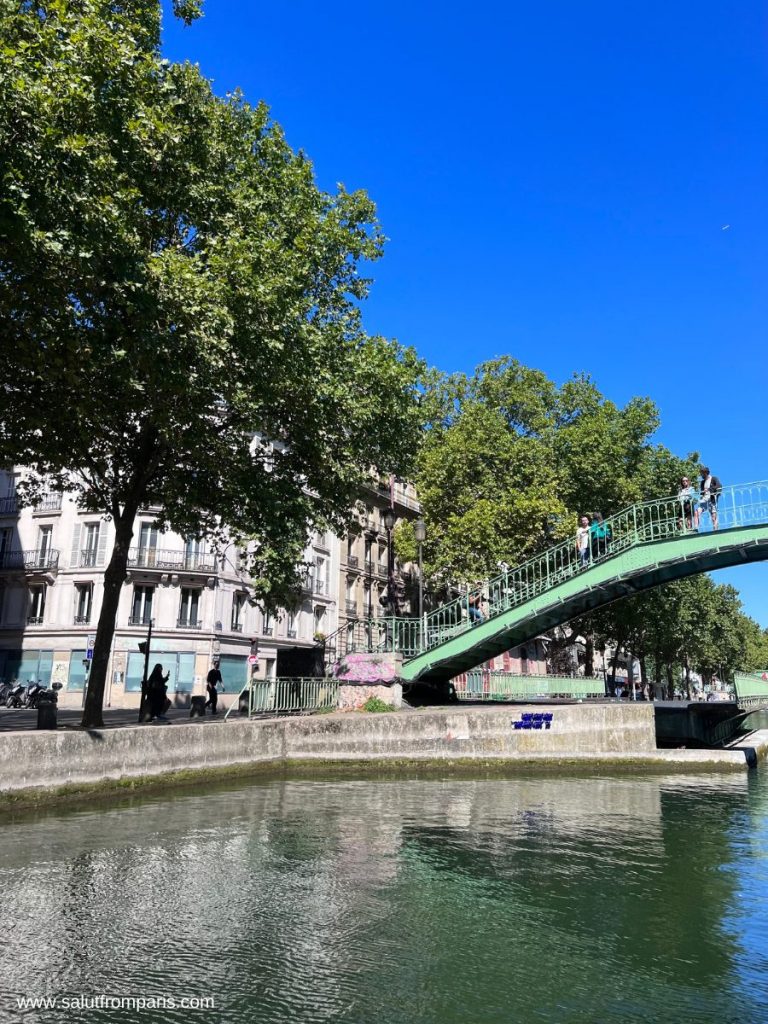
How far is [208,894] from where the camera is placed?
6668 mm

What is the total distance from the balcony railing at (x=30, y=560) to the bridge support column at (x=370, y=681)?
24347 millimetres

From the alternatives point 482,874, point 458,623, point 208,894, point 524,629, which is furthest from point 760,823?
point 458,623

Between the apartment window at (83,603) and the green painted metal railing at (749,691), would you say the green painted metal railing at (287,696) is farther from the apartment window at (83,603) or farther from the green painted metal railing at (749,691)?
the apartment window at (83,603)

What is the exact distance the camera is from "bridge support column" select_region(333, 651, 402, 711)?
20.5 meters

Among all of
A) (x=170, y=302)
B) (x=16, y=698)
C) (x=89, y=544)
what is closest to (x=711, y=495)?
(x=170, y=302)

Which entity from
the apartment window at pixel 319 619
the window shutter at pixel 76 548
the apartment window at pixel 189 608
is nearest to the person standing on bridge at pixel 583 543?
the apartment window at pixel 189 608

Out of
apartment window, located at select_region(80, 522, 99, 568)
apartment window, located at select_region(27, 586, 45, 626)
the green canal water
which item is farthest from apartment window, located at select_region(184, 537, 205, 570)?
the green canal water

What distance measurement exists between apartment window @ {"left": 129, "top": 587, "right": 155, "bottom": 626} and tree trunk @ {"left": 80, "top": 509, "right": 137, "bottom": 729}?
2355cm

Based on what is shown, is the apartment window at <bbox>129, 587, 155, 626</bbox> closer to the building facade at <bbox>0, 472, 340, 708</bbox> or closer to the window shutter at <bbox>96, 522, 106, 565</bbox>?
the building facade at <bbox>0, 472, 340, 708</bbox>

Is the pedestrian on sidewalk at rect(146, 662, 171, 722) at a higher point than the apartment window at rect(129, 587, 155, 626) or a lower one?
lower

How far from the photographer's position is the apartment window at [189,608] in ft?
128

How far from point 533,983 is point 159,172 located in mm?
14111

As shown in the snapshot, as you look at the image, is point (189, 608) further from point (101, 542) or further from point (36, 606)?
point (36, 606)

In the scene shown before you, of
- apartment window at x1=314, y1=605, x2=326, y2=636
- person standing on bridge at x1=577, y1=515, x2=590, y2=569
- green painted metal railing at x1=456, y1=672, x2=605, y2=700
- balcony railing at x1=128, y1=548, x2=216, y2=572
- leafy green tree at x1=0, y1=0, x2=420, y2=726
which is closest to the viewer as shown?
leafy green tree at x1=0, y1=0, x2=420, y2=726
